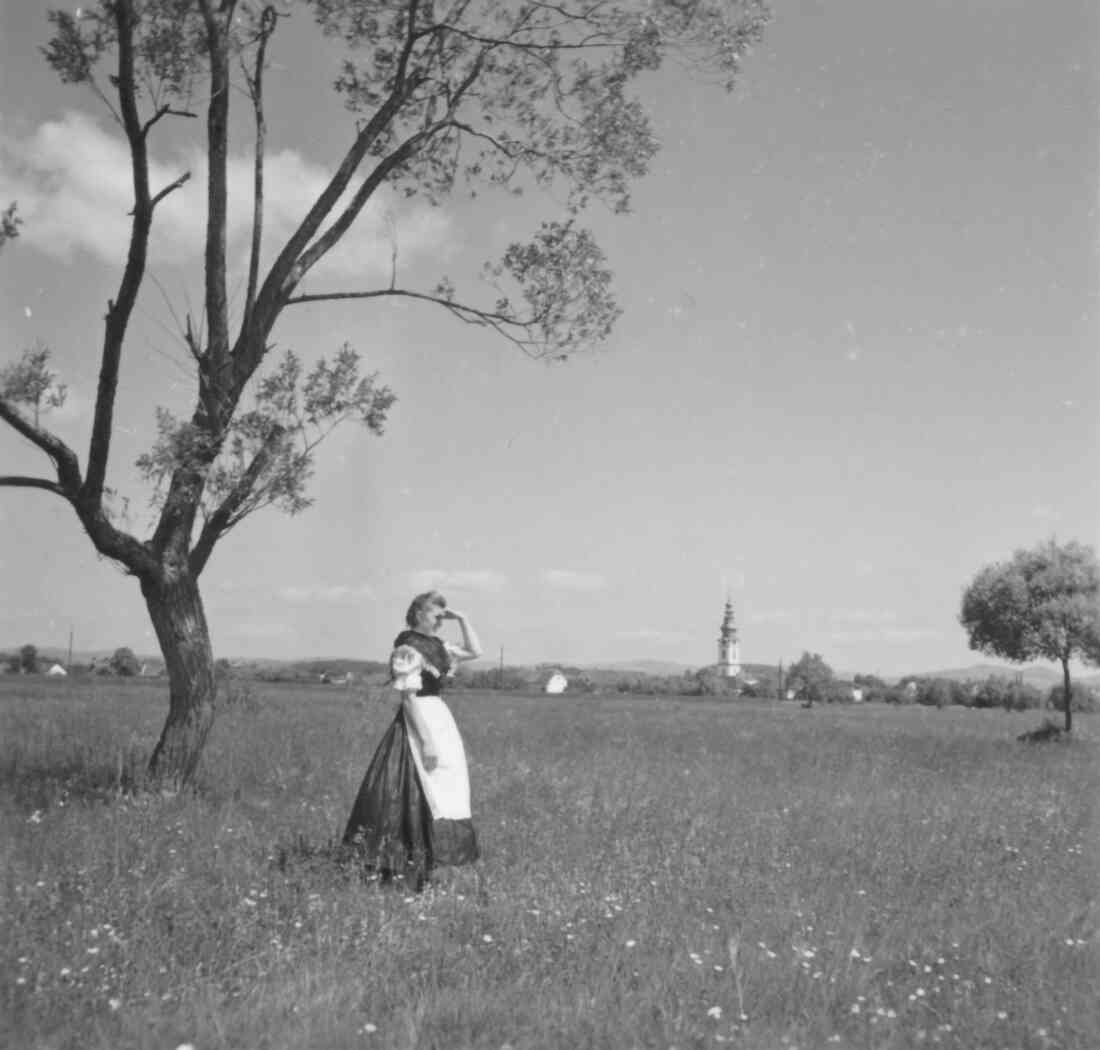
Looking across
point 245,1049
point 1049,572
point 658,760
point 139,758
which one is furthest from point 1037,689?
point 245,1049

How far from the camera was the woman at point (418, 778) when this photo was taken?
877 centimetres

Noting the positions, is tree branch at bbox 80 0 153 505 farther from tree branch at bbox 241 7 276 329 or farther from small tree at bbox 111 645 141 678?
small tree at bbox 111 645 141 678

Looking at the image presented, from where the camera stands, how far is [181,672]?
1169 centimetres

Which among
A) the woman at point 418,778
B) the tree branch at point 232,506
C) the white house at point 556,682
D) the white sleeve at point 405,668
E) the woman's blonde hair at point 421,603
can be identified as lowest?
the white house at point 556,682

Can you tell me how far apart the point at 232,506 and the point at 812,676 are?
378 ft

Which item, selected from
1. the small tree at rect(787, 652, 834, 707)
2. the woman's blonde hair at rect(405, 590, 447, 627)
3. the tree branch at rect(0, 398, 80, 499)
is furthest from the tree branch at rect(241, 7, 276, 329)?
the small tree at rect(787, 652, 834, 707)

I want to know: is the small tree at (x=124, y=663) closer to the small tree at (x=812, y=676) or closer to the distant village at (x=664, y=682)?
the distant village at (x=664, y=682)

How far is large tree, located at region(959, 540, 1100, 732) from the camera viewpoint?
32594 mm

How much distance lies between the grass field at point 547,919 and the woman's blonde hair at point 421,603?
1.95 meters

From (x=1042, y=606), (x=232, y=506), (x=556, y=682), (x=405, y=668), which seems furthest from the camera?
(x=556, y=682)

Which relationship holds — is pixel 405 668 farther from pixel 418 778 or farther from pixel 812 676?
pixel 812 676

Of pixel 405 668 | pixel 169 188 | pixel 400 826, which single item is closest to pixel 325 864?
pixel 400 826

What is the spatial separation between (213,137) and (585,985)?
931 cm

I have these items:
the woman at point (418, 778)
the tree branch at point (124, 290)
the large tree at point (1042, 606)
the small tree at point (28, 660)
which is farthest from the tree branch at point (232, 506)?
the small tree at point (28, 660)
